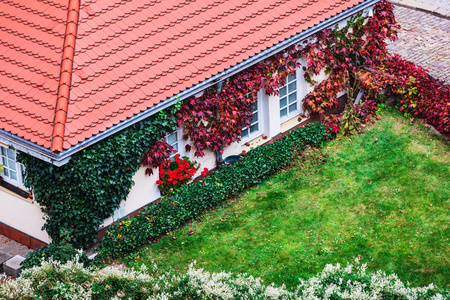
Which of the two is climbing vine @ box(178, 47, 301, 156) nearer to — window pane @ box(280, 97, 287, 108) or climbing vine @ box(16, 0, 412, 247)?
climbing vine @ box(16, 0, 412, 247)

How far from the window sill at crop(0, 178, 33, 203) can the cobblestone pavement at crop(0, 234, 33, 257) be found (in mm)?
1202

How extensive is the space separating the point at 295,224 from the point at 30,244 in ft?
19.2

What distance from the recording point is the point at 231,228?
16.5m

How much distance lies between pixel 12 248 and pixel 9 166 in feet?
6.05

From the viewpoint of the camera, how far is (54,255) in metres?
14.6

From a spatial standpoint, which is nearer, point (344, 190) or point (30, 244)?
point (30, 244)

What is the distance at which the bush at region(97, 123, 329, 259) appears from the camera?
1567 centimetres

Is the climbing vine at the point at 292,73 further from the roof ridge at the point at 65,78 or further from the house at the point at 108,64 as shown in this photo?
the roof ridge at the point at 65,78

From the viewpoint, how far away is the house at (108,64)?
14.4 meters

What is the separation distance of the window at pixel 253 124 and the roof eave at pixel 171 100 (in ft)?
5.06

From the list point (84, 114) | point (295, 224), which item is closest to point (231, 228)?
point (295, 224)

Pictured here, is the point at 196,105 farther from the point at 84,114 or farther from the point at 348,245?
the point at 348,245

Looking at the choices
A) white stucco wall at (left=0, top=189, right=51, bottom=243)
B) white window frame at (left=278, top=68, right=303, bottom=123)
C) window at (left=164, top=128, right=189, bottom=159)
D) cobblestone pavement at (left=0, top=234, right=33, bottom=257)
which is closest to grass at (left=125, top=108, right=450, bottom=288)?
white window frame at (left=278, top=68, right=303, bottom=123)

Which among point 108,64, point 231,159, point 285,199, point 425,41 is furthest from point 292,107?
point 425,41
